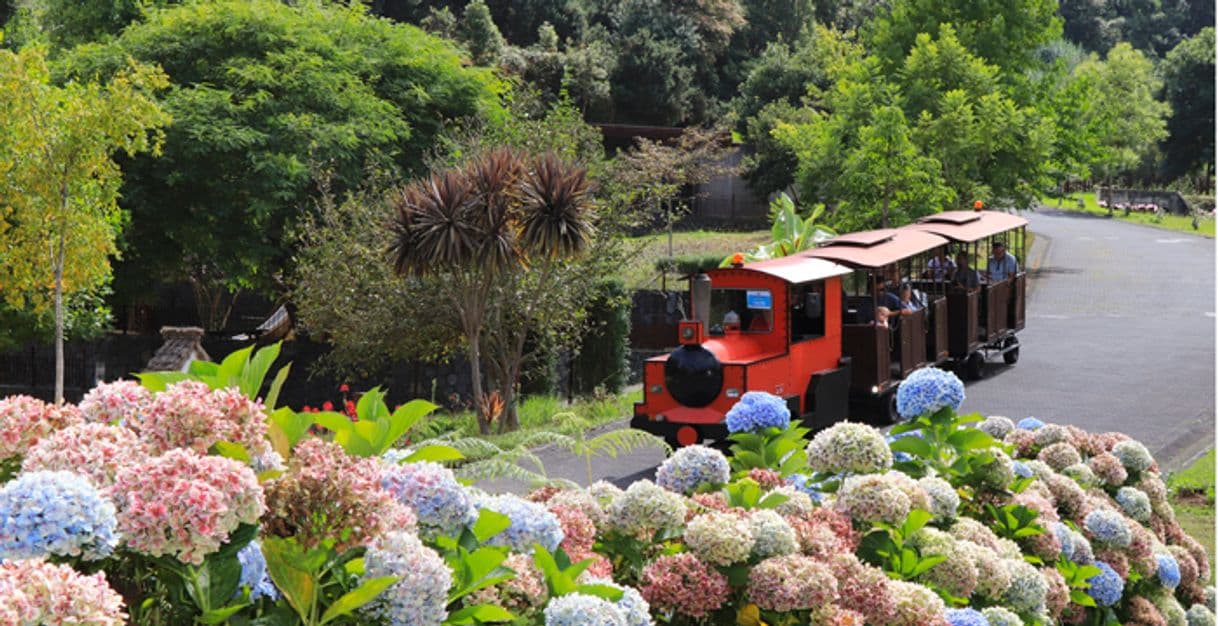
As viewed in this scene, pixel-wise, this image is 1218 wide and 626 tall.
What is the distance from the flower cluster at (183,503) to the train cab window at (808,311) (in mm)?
14906

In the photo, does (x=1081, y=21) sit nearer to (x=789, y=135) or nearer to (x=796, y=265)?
(x=789, y=135)

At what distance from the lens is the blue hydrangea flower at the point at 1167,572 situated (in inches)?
309

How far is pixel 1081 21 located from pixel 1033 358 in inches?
3087

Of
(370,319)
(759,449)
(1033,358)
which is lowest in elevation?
(1033,358)

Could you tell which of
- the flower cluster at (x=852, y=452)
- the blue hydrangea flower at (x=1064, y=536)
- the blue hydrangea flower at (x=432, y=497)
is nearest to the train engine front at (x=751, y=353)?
the blue hydrangea flower at (x=1064, y=536)

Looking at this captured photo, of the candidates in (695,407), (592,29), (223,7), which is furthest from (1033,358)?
(592,29)

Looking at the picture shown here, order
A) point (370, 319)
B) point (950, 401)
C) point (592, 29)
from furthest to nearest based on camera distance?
point (592, 29) → point (370, 319) → point (950, 401)

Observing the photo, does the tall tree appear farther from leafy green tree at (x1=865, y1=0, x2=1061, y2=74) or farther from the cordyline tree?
leafy green tree at (x1=865, y1=0, x2=1061, y2=74)

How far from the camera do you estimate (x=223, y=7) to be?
29250mm

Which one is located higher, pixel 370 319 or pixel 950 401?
pixel 950 401

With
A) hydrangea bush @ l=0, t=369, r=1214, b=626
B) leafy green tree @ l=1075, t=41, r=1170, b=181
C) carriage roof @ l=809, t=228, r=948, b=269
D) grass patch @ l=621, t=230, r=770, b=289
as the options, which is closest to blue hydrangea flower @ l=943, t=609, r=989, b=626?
hydrangea bush @ l=0, t=369, r=1214, b=626

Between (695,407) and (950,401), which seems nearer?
(950,401)

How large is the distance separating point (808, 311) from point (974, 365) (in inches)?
230

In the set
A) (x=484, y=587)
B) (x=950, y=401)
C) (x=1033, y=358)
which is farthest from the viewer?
(x=1033, y=358)
